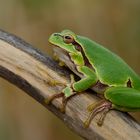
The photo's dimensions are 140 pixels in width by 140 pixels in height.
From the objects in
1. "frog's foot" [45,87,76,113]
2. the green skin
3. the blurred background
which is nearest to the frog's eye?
the green skin

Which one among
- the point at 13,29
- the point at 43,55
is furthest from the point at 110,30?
the point at 43,55

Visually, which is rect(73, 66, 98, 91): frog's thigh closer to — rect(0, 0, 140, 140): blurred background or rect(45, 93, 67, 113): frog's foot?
rect(45, 93, 67, 113): frog's foot

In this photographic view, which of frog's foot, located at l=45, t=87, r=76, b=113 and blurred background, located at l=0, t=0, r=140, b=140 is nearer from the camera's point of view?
frog's foot, located at l=45, t=87, r=76, b=113

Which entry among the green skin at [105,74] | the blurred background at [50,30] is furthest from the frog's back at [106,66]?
the blurred background at [50,30]

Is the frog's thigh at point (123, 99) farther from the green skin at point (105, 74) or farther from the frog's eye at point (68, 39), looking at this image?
the frog's eye at point (68, 39)

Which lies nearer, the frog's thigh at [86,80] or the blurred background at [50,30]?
the frog's thigh at [86,80]

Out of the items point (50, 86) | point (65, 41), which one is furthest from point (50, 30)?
point (50, 86)

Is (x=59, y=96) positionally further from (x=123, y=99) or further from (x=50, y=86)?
(x=123, y=99)

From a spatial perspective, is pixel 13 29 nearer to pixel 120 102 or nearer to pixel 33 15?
pixel 33 15
